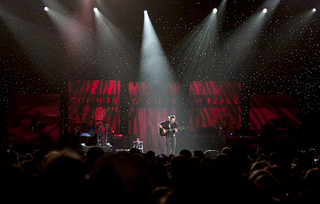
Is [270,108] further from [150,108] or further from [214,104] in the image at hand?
[150,108]

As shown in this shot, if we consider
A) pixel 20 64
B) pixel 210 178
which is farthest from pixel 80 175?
pixel 20 64

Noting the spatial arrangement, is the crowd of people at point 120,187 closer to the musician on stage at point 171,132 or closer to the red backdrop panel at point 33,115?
the musician on stage at point 171,132

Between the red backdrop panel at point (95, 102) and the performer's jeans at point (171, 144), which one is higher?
the red backdrop panel at point (95, 102)

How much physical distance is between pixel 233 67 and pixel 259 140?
3886 mm

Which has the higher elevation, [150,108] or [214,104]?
[214,104]

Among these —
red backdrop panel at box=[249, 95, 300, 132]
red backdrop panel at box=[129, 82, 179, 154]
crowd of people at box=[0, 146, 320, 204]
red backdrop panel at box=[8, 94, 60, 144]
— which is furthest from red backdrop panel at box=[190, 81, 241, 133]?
crowd of people at box=[0, 146, 320, 204]

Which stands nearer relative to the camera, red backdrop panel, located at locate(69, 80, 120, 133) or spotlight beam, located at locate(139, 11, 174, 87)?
spotlight beam, located at locate(139, 11, 174, 87)

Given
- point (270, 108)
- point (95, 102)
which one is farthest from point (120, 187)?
point (270, 108)

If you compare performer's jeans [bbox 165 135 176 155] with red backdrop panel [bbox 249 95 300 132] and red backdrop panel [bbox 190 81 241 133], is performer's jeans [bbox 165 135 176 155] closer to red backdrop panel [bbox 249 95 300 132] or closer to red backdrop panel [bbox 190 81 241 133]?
red backdrop panel [bbox 190 81 241 133]

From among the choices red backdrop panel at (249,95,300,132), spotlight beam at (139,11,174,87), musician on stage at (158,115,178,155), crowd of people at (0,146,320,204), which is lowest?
crowd of people at (0,146,320,204)

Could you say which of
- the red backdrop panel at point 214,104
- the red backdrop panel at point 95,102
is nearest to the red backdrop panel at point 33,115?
the red backdrop panel at point 95,102

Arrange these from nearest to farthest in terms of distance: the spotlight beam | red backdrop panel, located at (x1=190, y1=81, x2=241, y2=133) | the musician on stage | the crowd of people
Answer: the crowd of people → the musician on stage → the spotlight beam → red backdrop panel, located at (x1=190, y1=81, x2=241, y2=133)

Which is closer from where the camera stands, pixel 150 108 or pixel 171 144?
pixel 171 144

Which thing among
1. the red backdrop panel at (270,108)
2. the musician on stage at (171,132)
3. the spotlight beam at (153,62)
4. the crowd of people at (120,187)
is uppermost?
the spotlight beam at (153,62)
